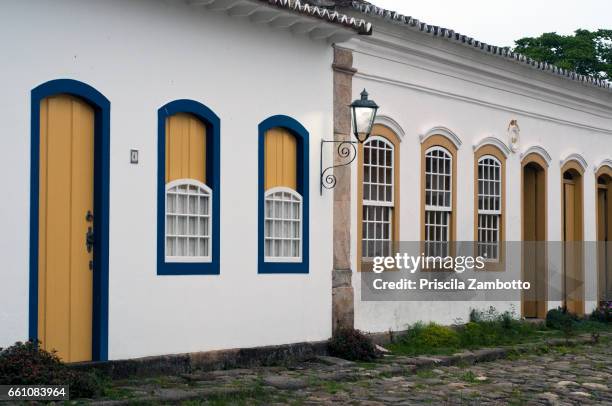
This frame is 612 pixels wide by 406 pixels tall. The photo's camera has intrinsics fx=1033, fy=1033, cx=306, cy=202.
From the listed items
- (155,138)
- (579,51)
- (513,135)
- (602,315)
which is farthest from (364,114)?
(579,51)

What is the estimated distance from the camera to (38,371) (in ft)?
28.6

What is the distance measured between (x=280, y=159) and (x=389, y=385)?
3.19m

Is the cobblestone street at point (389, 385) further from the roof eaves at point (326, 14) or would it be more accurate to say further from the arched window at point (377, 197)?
the roof eaves at point (326, 14)

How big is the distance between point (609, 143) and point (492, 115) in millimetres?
5169

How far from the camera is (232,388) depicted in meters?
9.80

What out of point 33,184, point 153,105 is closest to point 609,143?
point 153,105

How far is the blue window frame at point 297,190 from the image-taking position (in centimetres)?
1207

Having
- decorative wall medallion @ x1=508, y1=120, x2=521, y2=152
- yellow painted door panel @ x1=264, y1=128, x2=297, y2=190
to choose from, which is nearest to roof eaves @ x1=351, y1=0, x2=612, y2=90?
decorative wall medallion @ x1=508, y1=120, x2=521, y2=152

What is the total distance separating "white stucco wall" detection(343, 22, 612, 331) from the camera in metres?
14.1

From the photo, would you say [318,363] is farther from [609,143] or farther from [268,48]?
[609,143]

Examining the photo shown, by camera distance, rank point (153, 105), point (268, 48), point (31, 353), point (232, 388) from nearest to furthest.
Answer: point (31, 353) < point (232, 388) < point (153, 105) < point (268, 48)

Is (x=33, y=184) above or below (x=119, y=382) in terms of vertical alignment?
above

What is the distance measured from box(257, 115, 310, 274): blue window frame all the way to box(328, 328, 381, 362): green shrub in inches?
38.1

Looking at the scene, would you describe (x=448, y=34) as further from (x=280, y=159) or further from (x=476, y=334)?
(x=476, y=334)
